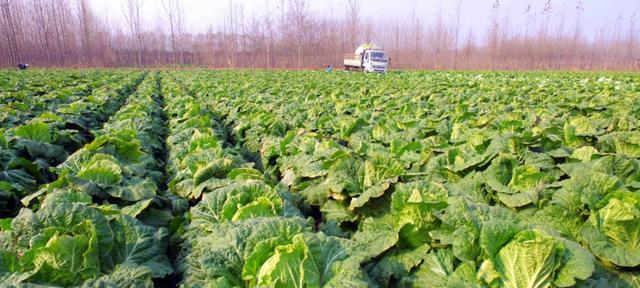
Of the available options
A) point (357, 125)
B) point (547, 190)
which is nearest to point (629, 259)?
point (547, 190)

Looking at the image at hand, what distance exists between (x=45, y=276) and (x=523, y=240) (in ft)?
7.93

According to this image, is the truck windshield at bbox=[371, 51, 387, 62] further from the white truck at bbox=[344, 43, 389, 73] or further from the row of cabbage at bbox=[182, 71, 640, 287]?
the row of cabbage at bbox=[182, 71, 640, 287]

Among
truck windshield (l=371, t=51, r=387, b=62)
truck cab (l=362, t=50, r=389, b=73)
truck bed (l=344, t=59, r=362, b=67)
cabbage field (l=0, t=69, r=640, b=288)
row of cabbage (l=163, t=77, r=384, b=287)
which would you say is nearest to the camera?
row of cabbage (l=163, t=77, r=384, b=287)

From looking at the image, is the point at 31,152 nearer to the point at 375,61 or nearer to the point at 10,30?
the point at 375,61

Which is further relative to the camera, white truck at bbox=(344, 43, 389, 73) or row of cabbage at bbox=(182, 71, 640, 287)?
white truck at bbox=(344, 43, 389, 73)

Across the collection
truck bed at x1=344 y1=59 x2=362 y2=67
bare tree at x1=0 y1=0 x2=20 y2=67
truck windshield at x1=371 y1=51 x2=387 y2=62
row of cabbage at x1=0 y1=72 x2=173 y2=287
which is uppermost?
bare tree at x1=0 y1=0 x2=20 y2=67

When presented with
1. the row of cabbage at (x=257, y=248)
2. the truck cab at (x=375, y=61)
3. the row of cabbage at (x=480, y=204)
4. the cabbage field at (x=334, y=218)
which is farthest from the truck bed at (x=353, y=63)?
the row of cabbage at (x=257, y=248)

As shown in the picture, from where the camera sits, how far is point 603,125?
19.4ft

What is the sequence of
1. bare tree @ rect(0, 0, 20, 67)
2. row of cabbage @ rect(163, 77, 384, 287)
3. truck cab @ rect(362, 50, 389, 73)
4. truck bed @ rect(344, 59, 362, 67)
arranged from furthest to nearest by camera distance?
bare tree @ rect(0, 0, 20, 67)
truck bed @ rect(344, 59, 362, 67)
truck cab @ rect(362, 50, 389, 73)
row of cabbage @ rect(163, 77, 384, 287)

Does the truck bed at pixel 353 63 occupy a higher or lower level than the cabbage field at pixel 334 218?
higher

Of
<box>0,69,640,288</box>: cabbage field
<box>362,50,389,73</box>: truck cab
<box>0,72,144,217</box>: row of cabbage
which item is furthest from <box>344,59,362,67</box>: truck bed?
<box>0,69,640,288</box>: cabbage field

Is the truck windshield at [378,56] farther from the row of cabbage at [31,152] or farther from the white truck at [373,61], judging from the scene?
the row of cabbage at [31,152]

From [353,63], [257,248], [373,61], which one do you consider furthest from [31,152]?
[353,63]

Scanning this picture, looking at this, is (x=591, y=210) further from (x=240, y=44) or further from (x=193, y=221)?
(x=240, y=44)
